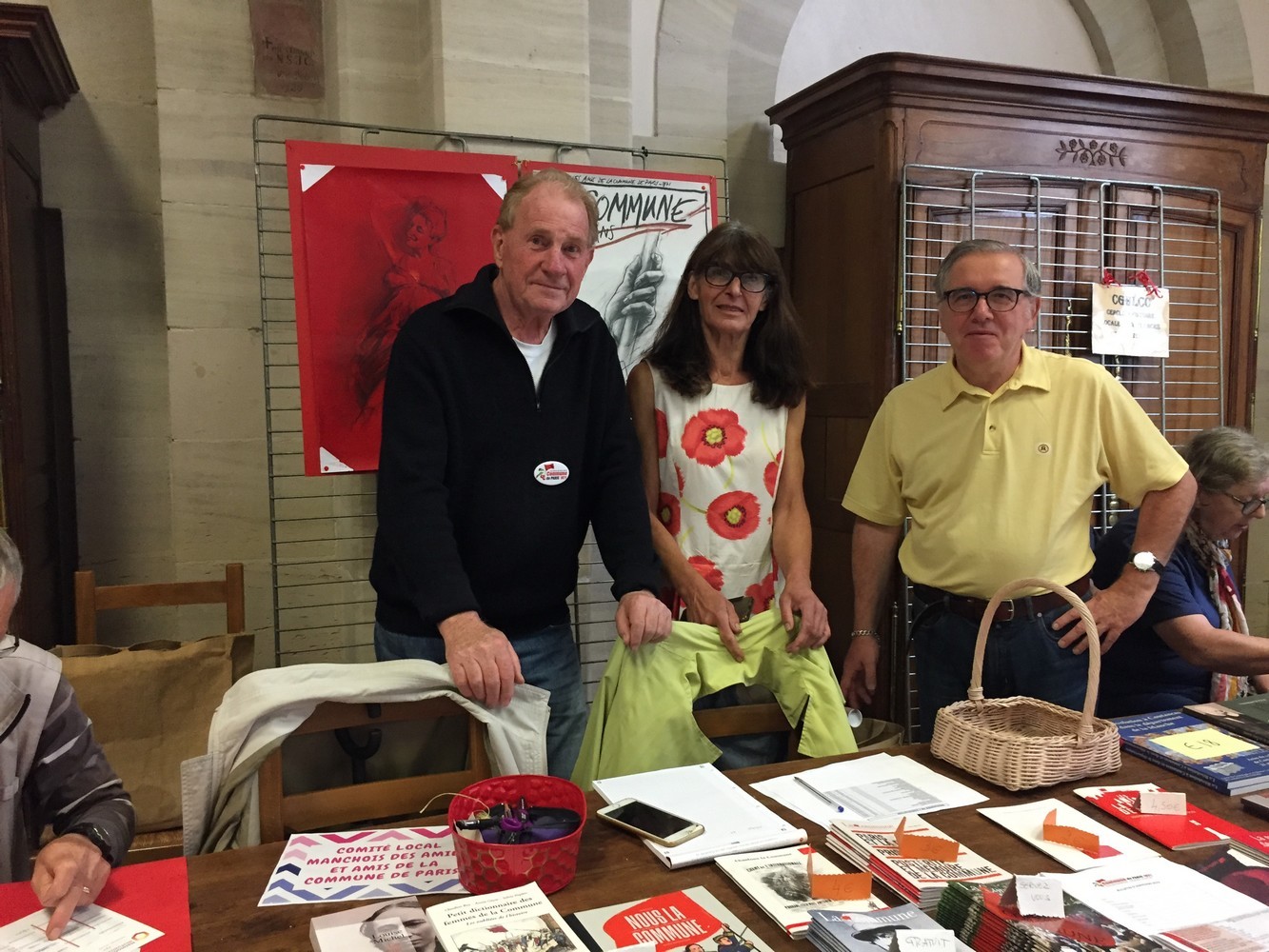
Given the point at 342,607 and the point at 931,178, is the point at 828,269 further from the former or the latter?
the point at 342,607

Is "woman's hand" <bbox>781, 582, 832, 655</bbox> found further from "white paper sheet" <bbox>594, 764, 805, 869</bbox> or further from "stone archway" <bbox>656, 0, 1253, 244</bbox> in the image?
"stone archway" <bbox>656, 0, 1253, 244</bbox>

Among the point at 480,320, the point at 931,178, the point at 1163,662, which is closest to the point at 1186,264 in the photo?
the point at 931,178

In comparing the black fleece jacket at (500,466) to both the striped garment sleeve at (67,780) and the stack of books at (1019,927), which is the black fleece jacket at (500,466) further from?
the stack of books at (1019,927)

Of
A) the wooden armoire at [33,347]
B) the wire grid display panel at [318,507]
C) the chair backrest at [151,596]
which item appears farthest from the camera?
the wire grid display panel at [318,507]

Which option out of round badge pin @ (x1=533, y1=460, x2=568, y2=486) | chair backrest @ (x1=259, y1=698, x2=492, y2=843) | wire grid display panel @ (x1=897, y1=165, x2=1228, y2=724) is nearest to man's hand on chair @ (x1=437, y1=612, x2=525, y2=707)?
chair backrest @ (x1=259, y1=698, x2=492, y2=843)

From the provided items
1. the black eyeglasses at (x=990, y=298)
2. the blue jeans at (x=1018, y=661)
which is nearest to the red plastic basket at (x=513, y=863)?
the blue jeans at (x=1018, y=661)

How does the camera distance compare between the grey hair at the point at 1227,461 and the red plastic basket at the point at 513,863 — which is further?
the grey hair at the point at 1227,461

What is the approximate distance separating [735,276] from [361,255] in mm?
1106

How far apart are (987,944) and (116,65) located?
316 cm

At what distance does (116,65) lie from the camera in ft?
9.25

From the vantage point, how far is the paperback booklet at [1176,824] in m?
1.21

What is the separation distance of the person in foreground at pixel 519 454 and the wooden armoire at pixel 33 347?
4.12ft

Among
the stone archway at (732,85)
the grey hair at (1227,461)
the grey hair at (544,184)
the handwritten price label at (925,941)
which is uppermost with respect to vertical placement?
the stone archway at (732,85)

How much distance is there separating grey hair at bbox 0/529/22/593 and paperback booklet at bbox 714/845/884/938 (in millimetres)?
957
